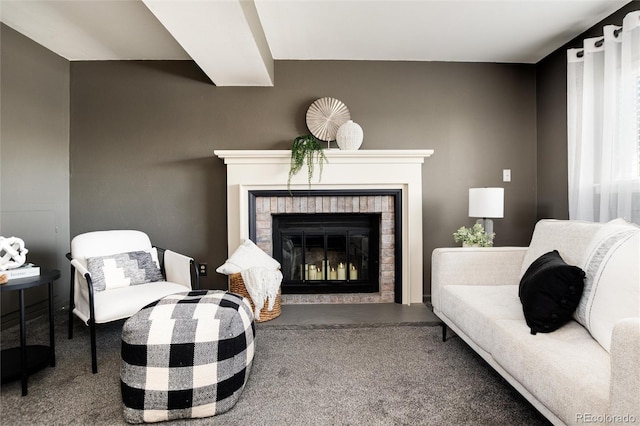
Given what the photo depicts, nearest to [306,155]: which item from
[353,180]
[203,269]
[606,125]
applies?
[353,180]

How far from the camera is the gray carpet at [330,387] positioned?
4.81 ft

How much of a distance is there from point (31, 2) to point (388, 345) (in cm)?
326

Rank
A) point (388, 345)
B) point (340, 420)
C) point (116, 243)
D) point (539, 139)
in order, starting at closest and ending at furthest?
point (340, 420) → point (388, 345) → point (116, 243) → point (539, 139)

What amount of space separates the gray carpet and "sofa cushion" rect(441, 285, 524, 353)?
0.26m

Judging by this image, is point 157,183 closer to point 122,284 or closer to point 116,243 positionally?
point 116,243

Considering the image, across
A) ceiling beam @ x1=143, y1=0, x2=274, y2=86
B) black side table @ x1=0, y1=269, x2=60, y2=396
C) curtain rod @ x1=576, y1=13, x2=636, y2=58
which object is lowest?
black side table @ x1=0, y1=269, x2=60, y2=396

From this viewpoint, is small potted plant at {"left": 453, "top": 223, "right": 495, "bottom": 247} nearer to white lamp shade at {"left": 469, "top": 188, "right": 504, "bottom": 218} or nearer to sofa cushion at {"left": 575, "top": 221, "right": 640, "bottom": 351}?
white lamp shade at {"left": 469, "top": 188, "right": 504, "bottom": 218}

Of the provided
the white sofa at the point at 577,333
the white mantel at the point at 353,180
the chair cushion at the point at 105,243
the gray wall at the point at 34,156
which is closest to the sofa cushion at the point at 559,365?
the white sofa at the point at 577,333

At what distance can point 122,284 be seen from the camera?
89.6 inches

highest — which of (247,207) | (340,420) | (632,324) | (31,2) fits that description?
(31,2)

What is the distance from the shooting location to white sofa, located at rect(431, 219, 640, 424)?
90cm

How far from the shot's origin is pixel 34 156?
275 cm

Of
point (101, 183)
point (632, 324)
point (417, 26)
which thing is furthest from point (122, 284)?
point (417, 26)

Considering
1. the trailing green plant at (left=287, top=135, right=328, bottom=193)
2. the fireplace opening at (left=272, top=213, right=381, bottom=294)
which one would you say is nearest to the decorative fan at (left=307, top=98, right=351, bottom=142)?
the trailing green plant at (left=287, top=135, right=328, bottom=193)
